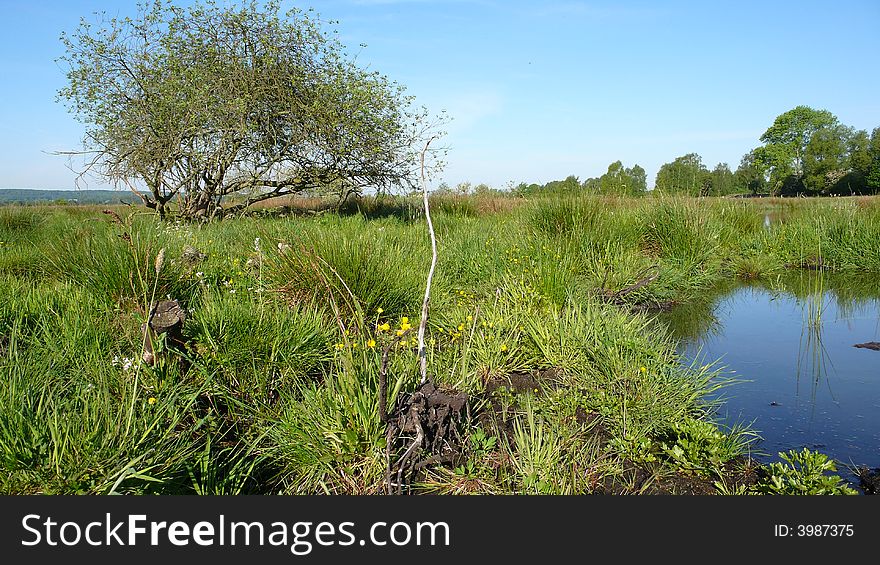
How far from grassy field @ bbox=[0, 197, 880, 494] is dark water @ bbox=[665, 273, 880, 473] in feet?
1.08

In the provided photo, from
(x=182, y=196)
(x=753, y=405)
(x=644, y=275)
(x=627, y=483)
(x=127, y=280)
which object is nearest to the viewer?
(x=627, y=483)

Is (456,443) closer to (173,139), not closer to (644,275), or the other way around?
(644,275)

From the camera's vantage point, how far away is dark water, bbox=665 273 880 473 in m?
3.52

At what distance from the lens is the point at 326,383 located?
3.08m

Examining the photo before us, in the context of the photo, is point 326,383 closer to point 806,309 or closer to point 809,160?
point 806,309

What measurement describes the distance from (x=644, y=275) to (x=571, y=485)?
528cm

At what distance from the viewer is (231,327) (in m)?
3.54

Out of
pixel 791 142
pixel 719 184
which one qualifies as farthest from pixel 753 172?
pixel 719 184

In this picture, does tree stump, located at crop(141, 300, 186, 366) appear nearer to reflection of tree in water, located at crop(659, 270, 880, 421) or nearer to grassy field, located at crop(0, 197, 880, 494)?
grassy field, located at crop(0, 197, 880, 494)

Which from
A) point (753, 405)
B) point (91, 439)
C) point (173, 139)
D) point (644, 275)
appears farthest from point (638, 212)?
point (91, 439)

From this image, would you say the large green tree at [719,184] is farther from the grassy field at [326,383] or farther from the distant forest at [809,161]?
the grassy field at [326,383]

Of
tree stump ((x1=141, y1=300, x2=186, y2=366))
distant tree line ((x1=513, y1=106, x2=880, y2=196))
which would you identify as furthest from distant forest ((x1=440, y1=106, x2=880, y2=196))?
tree stump ((x1=141, y1=300, x2=186, y2=366))

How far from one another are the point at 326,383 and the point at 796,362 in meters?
3.86

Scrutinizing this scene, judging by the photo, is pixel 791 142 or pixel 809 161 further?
pixel 791 142
